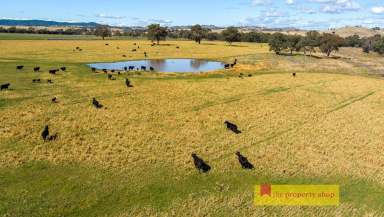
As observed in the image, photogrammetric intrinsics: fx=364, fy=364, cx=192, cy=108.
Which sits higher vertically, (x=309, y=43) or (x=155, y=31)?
(x=155, y=31)

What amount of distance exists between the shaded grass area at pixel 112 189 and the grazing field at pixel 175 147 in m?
0.07

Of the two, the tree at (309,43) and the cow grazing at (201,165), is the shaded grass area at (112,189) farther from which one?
the tree at (309,43)

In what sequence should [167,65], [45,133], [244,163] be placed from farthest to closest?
[167,65], [45,133], [244,163]

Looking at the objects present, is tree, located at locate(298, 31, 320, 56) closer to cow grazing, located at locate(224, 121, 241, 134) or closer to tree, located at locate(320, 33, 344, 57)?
tree, located at locate(320, 33, 344, 57)

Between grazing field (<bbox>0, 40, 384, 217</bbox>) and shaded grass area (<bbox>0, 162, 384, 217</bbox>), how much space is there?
0.07m

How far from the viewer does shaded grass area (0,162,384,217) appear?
21469 mm

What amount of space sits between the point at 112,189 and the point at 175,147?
8.75 metres

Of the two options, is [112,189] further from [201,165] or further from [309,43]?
[309,43]

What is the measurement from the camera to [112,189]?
2370cm

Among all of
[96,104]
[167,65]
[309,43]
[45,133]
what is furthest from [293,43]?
[45,133]

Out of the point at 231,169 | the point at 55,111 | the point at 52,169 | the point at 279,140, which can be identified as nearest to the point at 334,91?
the point at 279,140

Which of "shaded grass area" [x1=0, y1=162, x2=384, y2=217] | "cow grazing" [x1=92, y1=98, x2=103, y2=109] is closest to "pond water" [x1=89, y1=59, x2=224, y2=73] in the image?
"cow grazing" [x1=92, y1=98, x2=103, y2=109]

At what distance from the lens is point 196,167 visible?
27.4 metres

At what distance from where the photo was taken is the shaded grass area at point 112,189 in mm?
21469
